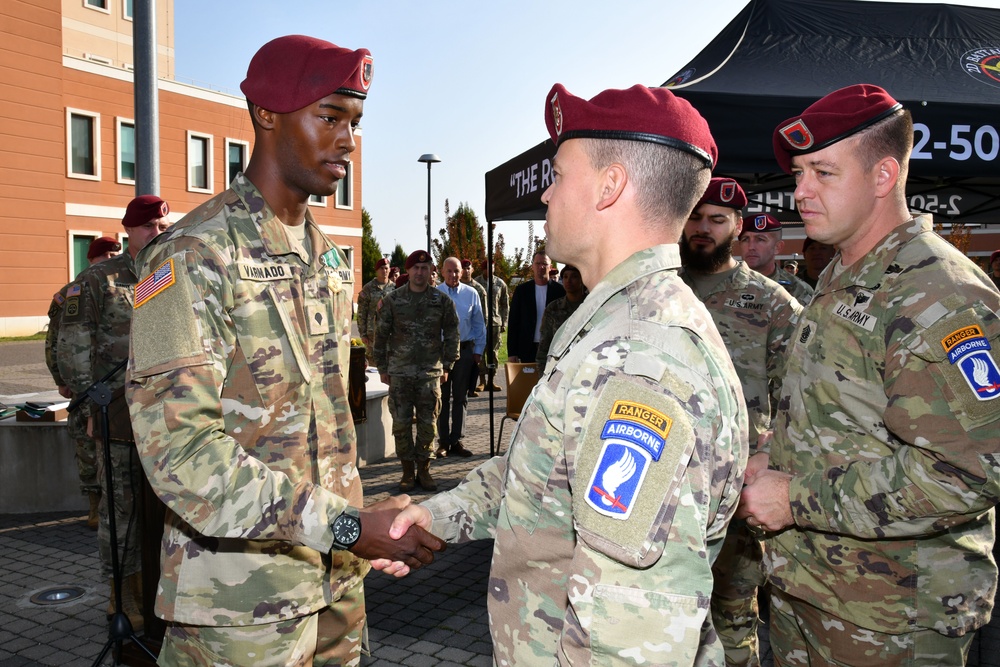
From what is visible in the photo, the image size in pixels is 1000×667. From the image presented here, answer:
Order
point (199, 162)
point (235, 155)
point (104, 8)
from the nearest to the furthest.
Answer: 1. point (199, 162)
2. point (235, 155)
3. point (104, 8)

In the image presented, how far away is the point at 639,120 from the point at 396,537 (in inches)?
51.1

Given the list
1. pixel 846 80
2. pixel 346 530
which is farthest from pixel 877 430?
pixel 846 80

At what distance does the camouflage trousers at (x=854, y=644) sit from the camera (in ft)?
7.64

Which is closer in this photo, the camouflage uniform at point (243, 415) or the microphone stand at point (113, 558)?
the camouflage uniform at point (243, 415)

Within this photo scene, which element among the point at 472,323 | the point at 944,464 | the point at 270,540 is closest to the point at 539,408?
the point at 270,540

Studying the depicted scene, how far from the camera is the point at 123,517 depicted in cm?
481

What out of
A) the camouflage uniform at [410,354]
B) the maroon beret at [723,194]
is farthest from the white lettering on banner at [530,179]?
the camouflage uniform at [410,354]

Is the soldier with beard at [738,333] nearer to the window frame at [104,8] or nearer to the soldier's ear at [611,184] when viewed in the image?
the soldier's ear at [611,184]

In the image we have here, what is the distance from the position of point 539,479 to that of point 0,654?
13.3 ft

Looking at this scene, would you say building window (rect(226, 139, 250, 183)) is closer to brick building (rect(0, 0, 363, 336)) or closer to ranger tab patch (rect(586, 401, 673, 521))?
brick building (rect(0, 0, 363, 336))

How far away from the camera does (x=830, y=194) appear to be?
8.27 ft

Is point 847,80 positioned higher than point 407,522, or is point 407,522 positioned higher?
point 847,80

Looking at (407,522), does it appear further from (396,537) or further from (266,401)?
(266,401)

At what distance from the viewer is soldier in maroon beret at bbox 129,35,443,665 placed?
6.44 feet
